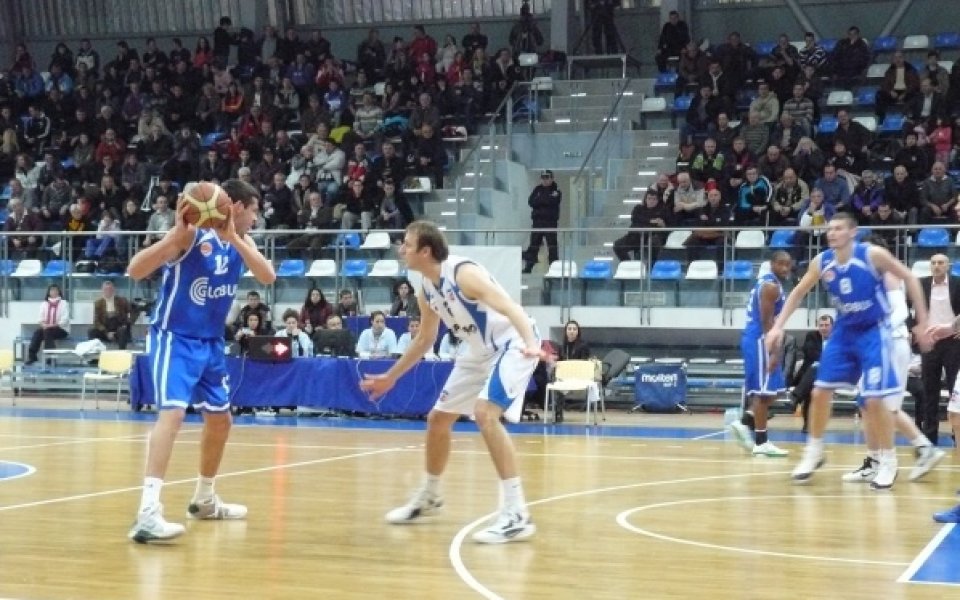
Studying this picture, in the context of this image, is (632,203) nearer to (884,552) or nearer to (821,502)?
(821,502)

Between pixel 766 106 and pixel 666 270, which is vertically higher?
pixel 766 106

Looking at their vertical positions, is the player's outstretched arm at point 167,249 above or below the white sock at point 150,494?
above

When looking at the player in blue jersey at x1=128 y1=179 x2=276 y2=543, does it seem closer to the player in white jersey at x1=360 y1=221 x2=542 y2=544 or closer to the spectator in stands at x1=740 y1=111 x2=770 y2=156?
the player in white jersey at x1=360 y1=221 x2=542 y2=544

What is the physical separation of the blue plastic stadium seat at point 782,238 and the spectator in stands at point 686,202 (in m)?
1.53

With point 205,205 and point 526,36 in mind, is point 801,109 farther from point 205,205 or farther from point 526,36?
point 205,205

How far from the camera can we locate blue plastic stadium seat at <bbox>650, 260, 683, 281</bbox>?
2089 cm

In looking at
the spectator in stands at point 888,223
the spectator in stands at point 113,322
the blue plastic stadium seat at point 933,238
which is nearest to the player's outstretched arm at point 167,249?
the spectator in stands at point 888,223

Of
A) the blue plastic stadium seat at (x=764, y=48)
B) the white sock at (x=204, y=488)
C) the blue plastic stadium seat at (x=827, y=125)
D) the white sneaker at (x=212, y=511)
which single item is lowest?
the white sneaker at (x=212, y=511)

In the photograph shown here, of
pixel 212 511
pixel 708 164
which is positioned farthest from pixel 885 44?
pixel 212 511

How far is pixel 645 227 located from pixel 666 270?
1158mm

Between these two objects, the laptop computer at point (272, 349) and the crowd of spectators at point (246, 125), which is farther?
the crowd of spectators at point (246, 125)

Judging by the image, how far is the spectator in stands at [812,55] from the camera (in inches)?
998

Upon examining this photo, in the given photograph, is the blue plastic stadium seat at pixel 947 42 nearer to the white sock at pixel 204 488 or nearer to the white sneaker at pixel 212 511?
the white sneaker at pixel 212 511

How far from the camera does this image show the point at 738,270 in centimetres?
2059
